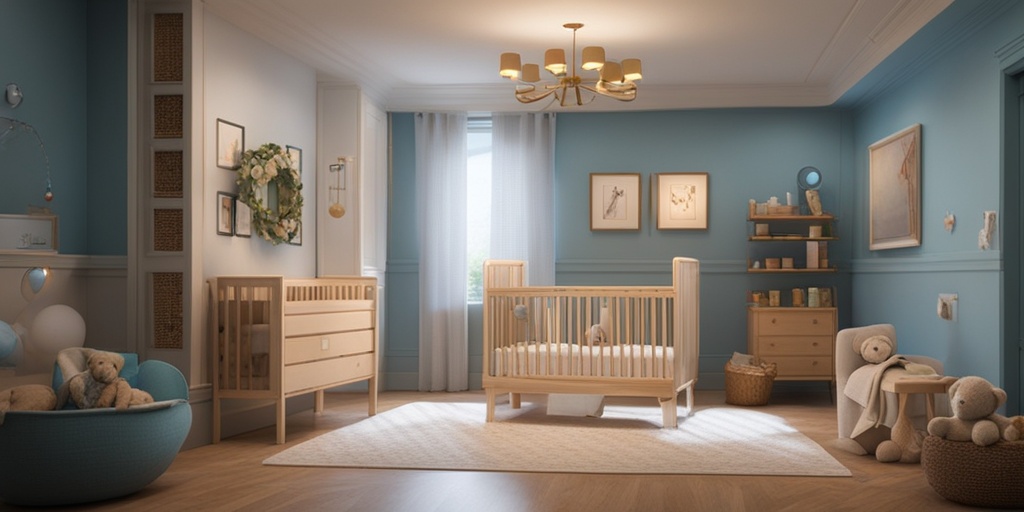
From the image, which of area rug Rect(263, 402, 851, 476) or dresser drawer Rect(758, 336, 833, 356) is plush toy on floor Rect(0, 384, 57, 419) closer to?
area rug Rect(263, 402, 851, 476)

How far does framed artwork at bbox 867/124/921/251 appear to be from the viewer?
5629mm

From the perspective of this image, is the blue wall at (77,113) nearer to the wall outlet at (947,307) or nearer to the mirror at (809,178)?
the wall outlet at (947,307)

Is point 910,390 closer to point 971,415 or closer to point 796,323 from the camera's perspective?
point 971,415

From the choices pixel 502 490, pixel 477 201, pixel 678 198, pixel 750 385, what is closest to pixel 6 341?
pixel 502 490

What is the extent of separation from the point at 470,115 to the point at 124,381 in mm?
4267

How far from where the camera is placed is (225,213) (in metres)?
5.00

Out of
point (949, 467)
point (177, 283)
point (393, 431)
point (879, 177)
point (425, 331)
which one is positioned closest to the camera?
point (949, 467)

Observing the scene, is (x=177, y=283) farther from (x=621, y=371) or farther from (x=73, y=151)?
(x=621, y=371)

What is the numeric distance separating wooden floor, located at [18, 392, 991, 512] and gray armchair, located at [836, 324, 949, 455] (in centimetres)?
13

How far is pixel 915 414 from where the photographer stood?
14.5 feet

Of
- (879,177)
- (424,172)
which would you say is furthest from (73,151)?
(879,177)

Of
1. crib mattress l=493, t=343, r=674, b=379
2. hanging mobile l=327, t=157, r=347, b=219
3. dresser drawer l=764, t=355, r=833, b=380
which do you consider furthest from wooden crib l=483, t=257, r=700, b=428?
hanging mobile l=327, t=157, r=347, b=219

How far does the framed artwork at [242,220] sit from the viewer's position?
5.11m

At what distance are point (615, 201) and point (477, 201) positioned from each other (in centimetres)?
109
